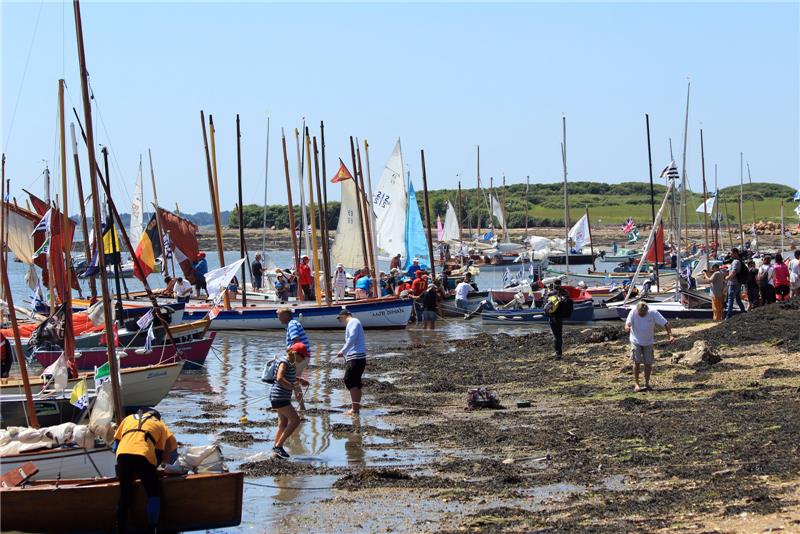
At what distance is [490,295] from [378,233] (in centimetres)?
786

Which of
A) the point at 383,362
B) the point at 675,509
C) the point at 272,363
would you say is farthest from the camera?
the point at 383,362

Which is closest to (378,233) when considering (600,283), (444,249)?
(600,283)

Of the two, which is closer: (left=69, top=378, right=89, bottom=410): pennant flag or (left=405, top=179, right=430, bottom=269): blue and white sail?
(left=69, top=378, right=89, bottom=410): pennant flag

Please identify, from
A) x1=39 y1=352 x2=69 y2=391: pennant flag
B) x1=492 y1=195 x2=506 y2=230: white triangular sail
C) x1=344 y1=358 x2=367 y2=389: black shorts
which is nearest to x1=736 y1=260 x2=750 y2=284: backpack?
x1=344 y1=358 x2=367 y2=389: black shorts

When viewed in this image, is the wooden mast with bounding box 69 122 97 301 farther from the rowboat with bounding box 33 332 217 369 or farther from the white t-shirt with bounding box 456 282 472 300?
the white t-shirt with bounding box 456 282 472 300

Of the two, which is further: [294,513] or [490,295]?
[490,295]

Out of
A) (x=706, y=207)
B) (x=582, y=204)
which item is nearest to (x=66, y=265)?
(x=706, y=207)

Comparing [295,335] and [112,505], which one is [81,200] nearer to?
[295,335]

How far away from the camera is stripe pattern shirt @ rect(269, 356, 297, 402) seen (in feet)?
46.9

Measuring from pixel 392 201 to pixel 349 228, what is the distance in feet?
13.8

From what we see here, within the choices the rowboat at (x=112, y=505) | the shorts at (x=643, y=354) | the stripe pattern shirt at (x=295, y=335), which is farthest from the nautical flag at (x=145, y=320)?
the rowboat at (x=112, y=505)

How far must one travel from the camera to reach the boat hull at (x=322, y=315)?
115 ft

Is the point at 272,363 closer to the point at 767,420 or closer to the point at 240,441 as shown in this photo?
the point at 240,441

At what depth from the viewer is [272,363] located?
14727 mm
